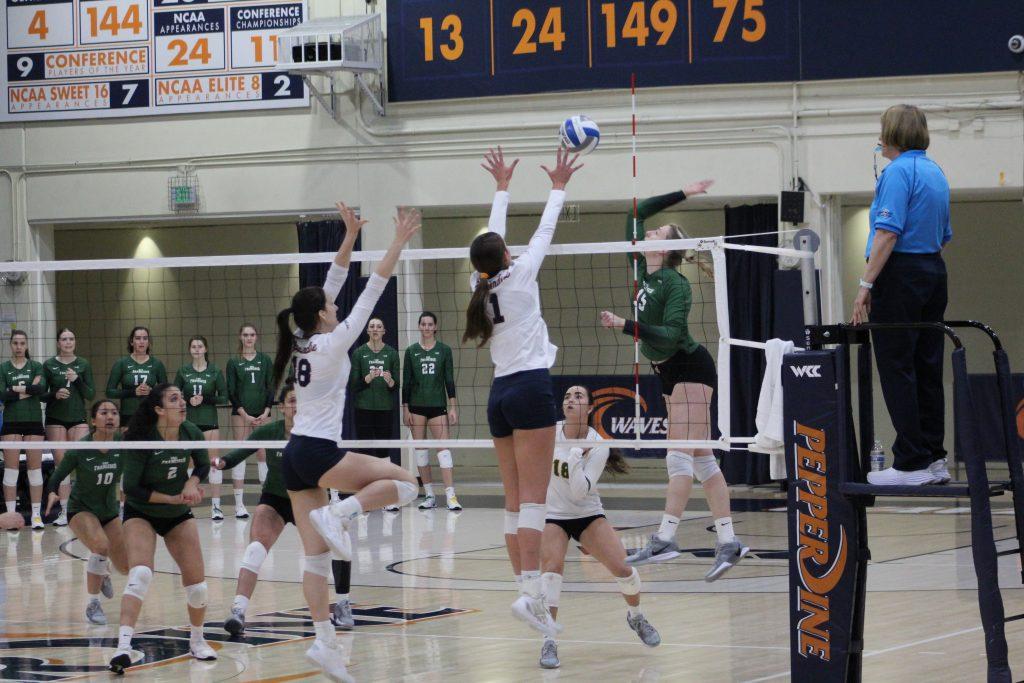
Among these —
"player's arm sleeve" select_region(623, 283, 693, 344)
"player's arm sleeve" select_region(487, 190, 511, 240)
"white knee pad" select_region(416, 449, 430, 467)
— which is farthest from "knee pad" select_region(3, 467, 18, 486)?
"player's arm sleeve" select_region(487, 190, 511, 240)

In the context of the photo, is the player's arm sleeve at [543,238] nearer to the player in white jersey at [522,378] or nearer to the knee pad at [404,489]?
the player in white jersey at [522,378]

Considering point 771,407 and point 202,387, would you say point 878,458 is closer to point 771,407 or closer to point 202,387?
point 202,387

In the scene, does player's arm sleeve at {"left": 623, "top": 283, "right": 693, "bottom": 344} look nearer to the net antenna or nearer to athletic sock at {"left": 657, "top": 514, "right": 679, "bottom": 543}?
athletic sock at {"left": 657, "top": 514, "right": 679, "bottom": 543}

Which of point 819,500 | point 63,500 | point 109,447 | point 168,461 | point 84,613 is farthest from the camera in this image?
point 63,500

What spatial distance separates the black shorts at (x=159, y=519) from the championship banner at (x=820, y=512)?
10.7ft

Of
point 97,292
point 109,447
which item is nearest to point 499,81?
point 97,292

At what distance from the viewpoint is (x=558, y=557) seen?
6539 millimetres

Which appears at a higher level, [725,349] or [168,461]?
[725,349]

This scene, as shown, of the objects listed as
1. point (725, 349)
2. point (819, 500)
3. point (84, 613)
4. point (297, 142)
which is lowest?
point (84, 613)

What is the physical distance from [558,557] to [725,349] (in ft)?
4.77

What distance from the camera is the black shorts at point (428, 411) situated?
13.0 metres

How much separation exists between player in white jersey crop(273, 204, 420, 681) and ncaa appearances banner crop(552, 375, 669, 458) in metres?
8.47

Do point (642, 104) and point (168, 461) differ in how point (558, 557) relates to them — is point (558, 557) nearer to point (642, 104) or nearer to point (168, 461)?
point (168, 461)

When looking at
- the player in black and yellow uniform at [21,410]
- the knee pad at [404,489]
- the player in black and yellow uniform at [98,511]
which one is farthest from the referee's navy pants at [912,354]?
the player in black and yellow uniform at [21,410]
